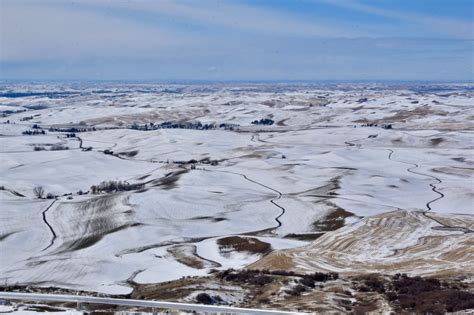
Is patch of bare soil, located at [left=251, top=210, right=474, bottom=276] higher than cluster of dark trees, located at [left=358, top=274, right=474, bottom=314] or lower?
lower

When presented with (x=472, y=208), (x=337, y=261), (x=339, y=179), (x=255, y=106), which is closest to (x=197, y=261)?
(x=337, y=261)

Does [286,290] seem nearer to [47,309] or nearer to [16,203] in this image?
[47,309]

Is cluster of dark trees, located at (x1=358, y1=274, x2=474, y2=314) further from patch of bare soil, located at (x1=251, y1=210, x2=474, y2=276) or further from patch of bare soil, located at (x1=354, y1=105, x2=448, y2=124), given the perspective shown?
patch of bare soil, located at (x1=354, y1=105, x2=448, y2=124)

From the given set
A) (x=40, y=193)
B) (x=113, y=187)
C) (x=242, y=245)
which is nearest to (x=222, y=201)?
(x=113, y=187)

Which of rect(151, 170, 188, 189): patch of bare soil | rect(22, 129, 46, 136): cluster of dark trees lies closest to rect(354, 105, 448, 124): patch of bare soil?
rect(22, 129, 46, 136): cluster of dark trees

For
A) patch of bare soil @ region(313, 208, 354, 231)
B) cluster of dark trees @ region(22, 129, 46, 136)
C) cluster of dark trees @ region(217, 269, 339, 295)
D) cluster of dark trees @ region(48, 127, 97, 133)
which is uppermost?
cluster of dark trees @ region(217, 269, 339, 295)

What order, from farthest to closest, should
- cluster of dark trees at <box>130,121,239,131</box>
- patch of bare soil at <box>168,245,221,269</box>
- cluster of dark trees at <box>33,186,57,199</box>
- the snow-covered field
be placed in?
cluster of dark trees at <box>130,121,239,131</box> < cluster of dark trees at <box>33,186,57,199</box> < the snow-covered field < patch of bare soil at <box>168,245,221,269</box>

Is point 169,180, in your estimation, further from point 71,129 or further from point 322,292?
point 71,129
